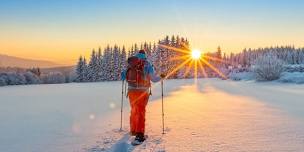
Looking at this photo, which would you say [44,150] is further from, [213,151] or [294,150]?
[294,150]

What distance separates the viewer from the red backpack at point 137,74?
7363mm

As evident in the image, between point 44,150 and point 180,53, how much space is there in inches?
3201

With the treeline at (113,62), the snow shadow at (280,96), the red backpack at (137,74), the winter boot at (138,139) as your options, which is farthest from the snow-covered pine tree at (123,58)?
the winter boot at (138,139)

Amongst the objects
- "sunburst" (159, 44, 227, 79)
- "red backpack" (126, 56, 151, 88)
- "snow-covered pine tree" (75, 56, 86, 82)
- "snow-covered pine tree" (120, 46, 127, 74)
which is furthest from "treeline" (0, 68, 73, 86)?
"red backpack" (126, 56, 151, 88)

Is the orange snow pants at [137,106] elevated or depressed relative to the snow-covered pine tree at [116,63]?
depressed

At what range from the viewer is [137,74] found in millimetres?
7395

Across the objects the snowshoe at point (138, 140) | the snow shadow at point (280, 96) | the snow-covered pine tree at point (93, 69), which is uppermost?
the snow-covered pine tree at point (93, 69)

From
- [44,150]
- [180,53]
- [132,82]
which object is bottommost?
[44,150]

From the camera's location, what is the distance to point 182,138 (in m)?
6.82

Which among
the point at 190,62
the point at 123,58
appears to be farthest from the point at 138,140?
the point at 190,62

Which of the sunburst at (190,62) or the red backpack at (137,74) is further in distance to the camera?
the sunburst at (190,62)

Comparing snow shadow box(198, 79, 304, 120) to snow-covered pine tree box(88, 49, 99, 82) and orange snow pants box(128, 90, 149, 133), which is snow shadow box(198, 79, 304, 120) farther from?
snow-covered pine tree box(88, 49, 99, 82)

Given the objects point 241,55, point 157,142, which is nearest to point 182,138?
point 157,142

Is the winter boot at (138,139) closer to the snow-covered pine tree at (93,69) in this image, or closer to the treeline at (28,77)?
the treeline at (28,77)
